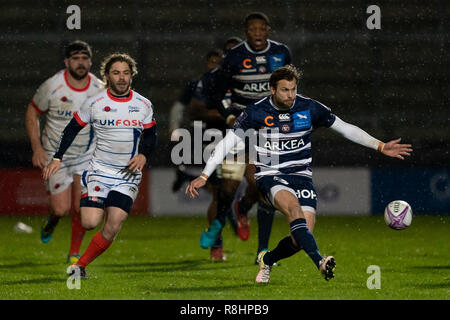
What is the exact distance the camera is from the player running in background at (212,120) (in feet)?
29.0

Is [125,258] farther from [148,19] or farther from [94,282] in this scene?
[148,19]

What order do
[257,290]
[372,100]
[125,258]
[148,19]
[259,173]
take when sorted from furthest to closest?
[148,19] < [372,100] < [125,258] < [259,173] < [257,290]

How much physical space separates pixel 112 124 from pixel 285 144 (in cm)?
139

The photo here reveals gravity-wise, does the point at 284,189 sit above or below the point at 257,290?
above

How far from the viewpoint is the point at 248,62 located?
336 inches

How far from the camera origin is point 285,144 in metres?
6.88

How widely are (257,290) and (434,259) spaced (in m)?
2.87

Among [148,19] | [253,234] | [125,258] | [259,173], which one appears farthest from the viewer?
[148,19]

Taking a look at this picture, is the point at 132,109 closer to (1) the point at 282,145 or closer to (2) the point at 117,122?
(2) the point at 117,122

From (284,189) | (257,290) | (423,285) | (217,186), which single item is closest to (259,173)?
(284,189)

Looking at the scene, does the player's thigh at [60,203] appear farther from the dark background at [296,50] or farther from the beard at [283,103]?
the dark background at [296,50]

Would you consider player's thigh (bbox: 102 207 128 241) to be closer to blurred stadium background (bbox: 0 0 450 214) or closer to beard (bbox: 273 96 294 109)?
beard (bbox: 273 96 294 109)

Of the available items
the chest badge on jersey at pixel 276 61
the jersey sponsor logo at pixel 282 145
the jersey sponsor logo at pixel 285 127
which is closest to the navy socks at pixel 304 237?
the jersey sponsor logo at pixel 282 145

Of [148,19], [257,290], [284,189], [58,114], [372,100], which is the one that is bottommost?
[257,290]
